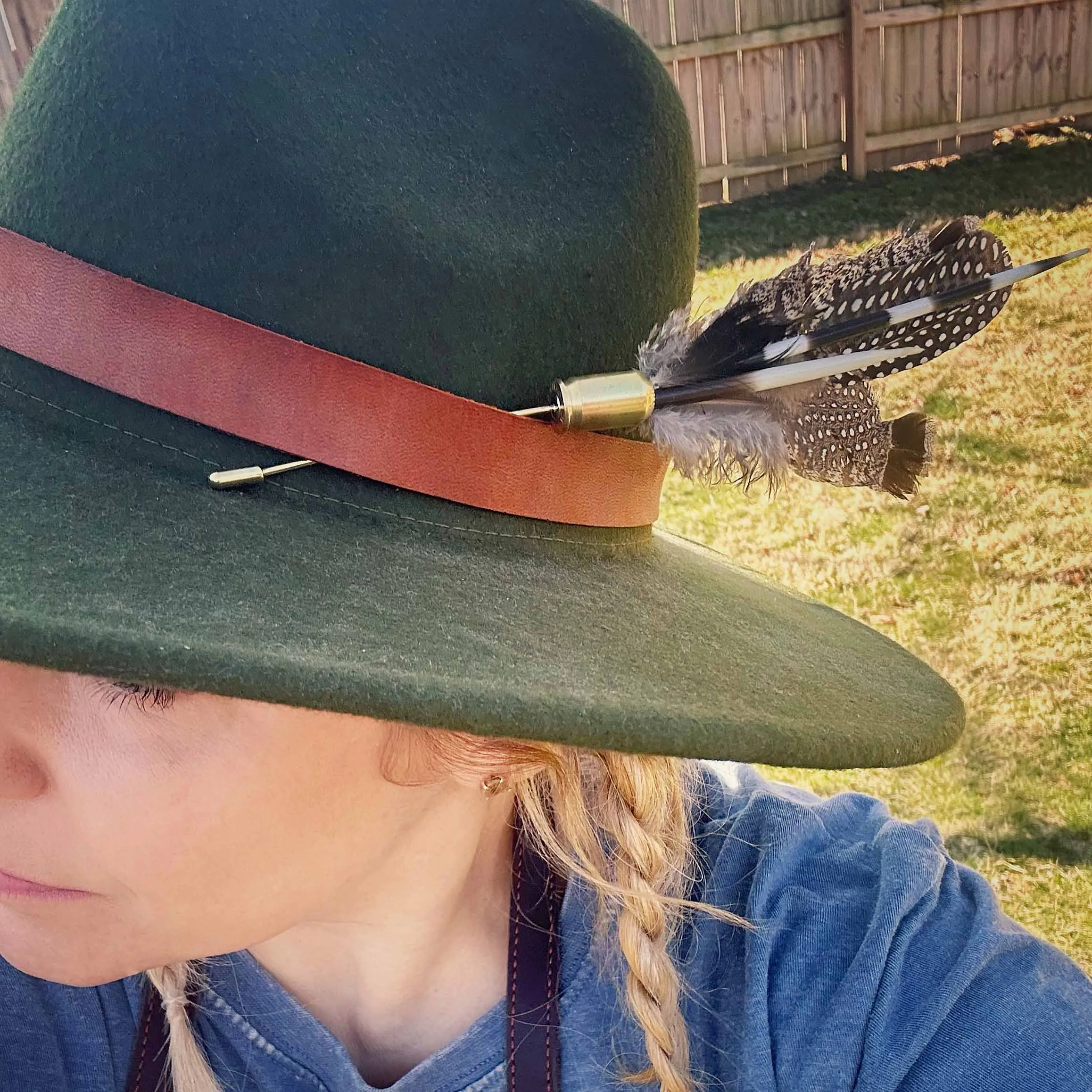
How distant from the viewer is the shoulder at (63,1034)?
43.4 inches

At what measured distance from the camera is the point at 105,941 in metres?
0.75

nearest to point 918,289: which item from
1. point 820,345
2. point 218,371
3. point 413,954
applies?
point 820,345

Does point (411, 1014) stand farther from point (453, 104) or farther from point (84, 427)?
point (453, 104)

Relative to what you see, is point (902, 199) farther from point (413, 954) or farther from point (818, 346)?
point (413, 954)

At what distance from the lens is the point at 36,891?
2.41 feet

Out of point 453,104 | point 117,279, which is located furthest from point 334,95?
point 117,279

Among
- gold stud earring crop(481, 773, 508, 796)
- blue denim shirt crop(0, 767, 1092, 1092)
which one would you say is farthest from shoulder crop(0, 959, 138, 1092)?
gold stud earring crop(481, 773, 508, 796)

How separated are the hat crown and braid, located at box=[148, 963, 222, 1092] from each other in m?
0.78

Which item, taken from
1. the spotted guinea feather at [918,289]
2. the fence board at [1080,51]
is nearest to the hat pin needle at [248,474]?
the spotted guinea feather at [918,289]

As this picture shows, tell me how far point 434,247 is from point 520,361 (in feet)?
0.36

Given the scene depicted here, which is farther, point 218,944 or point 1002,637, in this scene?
point 1002,637

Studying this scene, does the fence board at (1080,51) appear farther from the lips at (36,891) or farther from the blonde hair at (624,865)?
the lips at (36,891)

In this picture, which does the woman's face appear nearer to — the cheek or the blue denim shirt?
the cheek

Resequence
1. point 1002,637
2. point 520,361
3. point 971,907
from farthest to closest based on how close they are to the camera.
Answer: point 1002,637, point 971,907, point 520,361
